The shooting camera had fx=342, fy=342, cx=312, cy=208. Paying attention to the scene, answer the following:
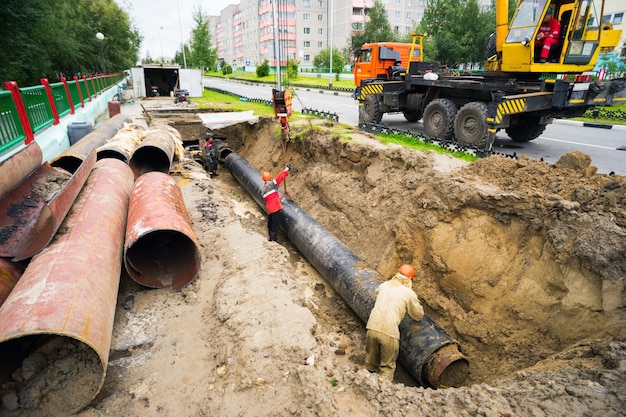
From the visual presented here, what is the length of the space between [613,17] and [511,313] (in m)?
40.4

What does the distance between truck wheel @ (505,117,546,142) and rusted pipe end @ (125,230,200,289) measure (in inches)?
366

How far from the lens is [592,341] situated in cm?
360

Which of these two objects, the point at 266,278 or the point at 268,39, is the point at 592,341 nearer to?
the point at 266,278

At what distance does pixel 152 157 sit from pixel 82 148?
162 cm

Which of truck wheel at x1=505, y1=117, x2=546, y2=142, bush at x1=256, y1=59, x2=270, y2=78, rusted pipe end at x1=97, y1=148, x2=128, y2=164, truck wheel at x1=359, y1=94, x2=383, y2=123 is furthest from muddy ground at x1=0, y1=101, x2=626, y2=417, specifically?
bush at x1=256, y1=59, x2=270, y2=78

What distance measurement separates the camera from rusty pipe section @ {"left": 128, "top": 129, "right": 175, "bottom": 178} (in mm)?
7945

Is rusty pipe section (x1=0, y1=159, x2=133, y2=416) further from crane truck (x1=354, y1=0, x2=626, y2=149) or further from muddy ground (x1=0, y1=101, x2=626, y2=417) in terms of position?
crane truck (x1=354, y1=0, x2=626, y2=149)

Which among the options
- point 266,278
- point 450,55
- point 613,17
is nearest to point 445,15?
point 450,55

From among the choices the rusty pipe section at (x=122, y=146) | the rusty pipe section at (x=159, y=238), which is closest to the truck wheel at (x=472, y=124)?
the rusty pipe section at (x=159, y=238)

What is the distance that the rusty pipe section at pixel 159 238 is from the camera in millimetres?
4414

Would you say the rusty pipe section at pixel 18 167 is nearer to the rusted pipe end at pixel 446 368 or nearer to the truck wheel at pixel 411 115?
the rusted pipe end at pixel 446 368

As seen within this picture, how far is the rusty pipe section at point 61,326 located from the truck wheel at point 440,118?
904cm

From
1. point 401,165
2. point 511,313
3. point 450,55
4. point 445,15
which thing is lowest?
point 511,313

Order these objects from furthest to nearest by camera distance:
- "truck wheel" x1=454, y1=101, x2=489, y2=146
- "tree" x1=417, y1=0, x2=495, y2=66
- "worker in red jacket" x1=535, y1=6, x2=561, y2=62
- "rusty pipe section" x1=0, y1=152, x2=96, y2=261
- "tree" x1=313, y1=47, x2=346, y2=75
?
"tree" x1=313, y1=47, x2=346, y2=75 < "tree" x1=417, y1=0, x2=495, y2=66 < "truck wheel" x1=454, y1=101, x2=489, y2=146 < "worker in red jacket" x1=535, y1=6, x2=561, y2=62 < "rusty pipe section" x1=0, y1=152, x2=96, y2=261
